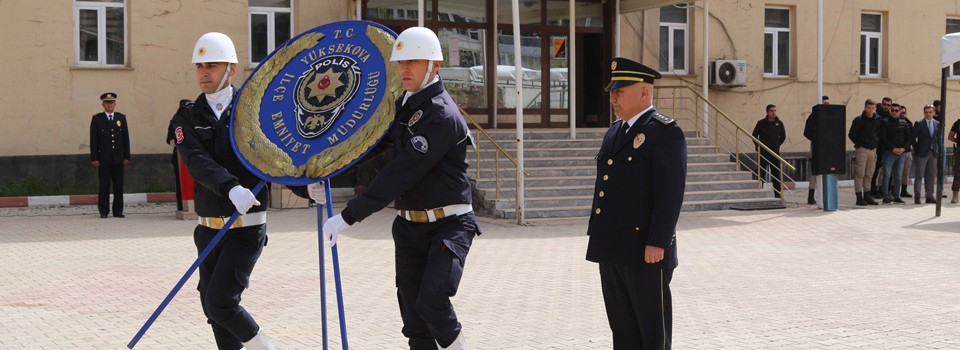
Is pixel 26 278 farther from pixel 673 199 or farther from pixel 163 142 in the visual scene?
pixel 163 142

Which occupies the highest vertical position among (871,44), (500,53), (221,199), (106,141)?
(871,44)

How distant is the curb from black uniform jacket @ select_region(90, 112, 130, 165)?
4.98 ft

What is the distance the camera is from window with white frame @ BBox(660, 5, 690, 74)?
22.2 meters

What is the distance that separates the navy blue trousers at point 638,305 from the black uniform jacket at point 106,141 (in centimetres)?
1239

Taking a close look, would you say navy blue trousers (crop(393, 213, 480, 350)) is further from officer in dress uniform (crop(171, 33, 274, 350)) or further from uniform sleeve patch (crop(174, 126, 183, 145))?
uniform sleeve patch (crop(174, 126, 183, 145))

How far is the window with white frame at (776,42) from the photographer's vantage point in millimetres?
23359

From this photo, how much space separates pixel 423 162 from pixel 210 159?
1216 mm

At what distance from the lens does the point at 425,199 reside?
5.60m

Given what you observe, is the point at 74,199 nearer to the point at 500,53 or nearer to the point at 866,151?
the point at 500,53

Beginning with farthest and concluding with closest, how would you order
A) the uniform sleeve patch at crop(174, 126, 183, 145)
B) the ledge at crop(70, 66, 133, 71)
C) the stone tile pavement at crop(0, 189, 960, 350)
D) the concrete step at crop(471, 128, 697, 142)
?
the concrete step at crop(471, 128, 697, 142), the ledge at crop(70, 66, 133, 71), the stone tile pavement at crop(0, 189, 960, 350), the uniform sleeve patch at crop(174, 126, 183, 145)

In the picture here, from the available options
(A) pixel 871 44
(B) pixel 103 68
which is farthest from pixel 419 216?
(A) pixel 871 44

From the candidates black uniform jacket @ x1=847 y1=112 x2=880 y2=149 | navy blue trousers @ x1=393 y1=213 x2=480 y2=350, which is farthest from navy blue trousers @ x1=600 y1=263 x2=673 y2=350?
black uniform jacket @ x1=847 y1=112 x2=880 y2=149

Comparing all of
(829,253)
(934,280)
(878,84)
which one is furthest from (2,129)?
(878,84)

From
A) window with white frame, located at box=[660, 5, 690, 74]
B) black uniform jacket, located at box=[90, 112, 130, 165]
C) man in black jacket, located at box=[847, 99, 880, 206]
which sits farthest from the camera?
window with white frame, located at box=[660, 5, 690, 74]
